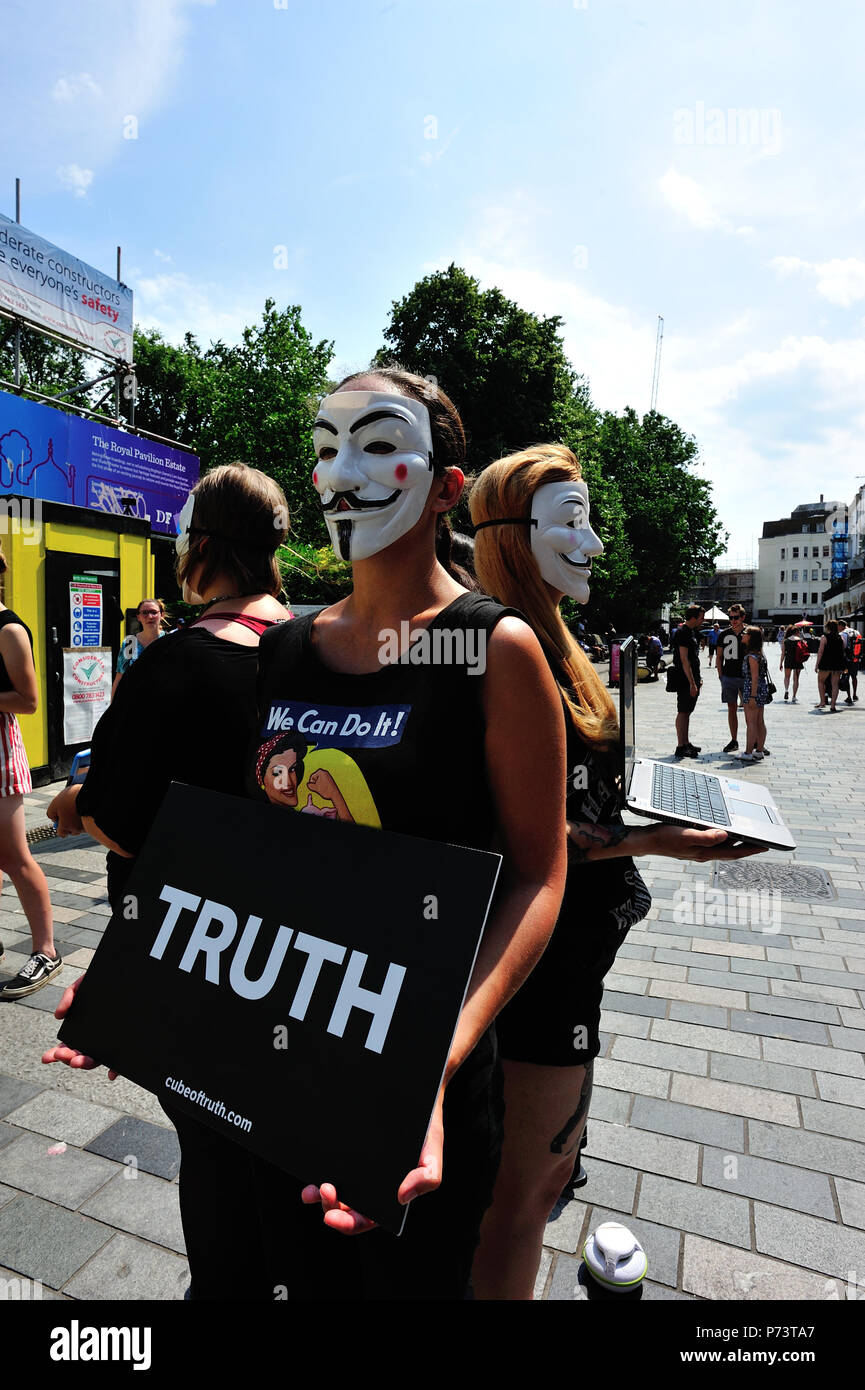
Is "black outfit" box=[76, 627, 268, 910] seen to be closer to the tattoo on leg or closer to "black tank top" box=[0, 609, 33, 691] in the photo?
the tattoo on leg

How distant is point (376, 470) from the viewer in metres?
1.49

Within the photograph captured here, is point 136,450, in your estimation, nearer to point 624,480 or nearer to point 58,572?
point 58,572

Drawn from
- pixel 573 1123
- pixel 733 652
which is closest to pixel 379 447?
pixel 573 1123

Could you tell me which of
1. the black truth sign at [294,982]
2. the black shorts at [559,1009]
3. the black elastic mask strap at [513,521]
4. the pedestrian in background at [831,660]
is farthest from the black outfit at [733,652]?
the black truth sign at [294,982]

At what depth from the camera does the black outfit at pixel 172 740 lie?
1.67m

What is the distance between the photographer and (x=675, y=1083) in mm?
3127

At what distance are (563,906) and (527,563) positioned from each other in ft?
2.65

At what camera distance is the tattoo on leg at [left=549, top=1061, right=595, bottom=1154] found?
5.45 feet

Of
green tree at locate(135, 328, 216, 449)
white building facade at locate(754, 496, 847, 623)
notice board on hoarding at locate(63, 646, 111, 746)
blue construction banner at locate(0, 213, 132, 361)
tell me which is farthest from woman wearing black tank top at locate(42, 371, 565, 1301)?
white building facade at locate(754, 496, 847, 623)

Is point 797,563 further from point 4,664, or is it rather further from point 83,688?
point 4,664

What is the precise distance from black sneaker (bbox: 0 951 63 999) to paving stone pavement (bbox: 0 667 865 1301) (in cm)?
6

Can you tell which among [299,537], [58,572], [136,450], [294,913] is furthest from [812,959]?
[299,537]

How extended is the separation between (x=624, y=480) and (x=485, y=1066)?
42.9 m

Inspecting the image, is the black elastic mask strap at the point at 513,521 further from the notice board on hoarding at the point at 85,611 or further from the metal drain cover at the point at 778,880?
the notice board on hoarding at the point at 85,611
